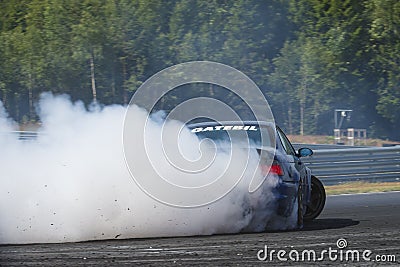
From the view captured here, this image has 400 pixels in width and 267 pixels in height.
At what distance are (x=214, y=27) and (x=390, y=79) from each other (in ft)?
28.5

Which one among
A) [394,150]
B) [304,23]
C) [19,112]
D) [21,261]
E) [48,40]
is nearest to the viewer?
[21,261]

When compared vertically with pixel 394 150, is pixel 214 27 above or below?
above

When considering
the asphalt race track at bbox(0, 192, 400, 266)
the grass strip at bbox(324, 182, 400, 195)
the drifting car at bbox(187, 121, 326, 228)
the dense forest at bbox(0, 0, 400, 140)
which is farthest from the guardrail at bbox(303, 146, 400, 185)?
the dense forest at bbox(0, 0, 400, 140)

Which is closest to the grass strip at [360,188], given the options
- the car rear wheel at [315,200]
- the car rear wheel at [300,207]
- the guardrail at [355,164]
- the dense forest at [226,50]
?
the guardrail at [355,164]

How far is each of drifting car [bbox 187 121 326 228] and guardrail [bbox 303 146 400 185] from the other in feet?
28.7

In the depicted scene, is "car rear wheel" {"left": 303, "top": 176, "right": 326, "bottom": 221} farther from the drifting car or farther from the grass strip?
the grass strip

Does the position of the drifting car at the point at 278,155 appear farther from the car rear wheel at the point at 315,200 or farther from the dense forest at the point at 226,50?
the dense forest at the point at 226,50

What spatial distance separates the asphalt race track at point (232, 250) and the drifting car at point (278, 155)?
1.15ft

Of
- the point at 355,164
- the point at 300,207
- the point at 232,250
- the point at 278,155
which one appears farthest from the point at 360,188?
the point at 232,250

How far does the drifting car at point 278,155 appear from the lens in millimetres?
9594

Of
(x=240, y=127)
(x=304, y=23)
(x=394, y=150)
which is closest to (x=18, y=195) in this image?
(x=240, y=127)

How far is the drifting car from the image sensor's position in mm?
9594

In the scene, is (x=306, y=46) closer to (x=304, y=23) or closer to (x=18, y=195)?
(x=304, y=23)

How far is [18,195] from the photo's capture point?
8883 mm
